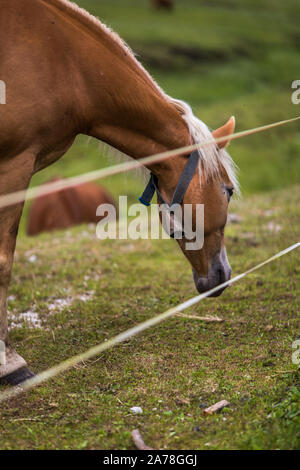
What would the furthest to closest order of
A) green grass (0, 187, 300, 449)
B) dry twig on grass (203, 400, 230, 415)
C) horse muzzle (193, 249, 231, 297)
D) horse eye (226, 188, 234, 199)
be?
horse muzzle (193, 249, 231, 297) → horse eye (226, 188, 234, 199) → dry twig on grass (203, 400, 230, 415) → green grass (0, 187, 300, 449)

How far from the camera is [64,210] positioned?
9.52m

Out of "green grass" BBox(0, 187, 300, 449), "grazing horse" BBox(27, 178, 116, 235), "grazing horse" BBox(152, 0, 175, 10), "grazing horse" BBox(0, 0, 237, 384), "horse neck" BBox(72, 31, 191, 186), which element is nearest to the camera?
"green grass" BBox(0, 187, 300, 449)

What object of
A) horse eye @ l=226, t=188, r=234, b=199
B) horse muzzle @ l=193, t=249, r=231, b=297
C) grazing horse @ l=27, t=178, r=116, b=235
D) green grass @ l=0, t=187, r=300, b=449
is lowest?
green grass @ l=0, t=187, r=300, b=449

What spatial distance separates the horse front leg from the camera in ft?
11.0

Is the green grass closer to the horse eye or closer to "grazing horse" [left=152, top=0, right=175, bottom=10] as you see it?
the horse eye

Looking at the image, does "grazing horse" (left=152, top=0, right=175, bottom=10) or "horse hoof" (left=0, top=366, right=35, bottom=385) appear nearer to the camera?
"horse hoof" (left=0, top=366, right=35, bottom=385)

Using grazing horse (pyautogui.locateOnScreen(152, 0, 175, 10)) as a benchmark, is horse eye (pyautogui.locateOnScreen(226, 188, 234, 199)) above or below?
below

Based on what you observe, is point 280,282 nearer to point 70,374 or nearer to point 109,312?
point 109,312

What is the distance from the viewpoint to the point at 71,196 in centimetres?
956

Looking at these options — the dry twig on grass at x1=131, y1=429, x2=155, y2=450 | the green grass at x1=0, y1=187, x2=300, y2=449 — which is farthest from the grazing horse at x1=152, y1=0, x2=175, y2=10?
the dry twig on grass at x1=131, y1=429, x2=155, y2=450

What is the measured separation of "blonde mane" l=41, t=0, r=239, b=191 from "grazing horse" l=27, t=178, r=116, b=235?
582 centimetres

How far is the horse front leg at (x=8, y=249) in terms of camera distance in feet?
11.0

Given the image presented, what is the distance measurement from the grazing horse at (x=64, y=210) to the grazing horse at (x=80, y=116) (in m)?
5.74

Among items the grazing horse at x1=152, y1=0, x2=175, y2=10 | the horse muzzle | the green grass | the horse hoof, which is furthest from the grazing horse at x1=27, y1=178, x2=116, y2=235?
the grazing horse at x1=152, y1=0, x2=175, y2=10
